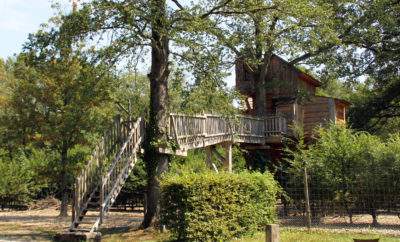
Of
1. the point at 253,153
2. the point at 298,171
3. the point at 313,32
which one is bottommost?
the point at 298,171

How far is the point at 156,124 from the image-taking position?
20.0m

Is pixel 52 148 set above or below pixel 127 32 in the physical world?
below

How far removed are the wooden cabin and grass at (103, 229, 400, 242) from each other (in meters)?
12.5

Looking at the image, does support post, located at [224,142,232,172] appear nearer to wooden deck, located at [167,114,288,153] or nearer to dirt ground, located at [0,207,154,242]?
wooden deck, located at [167,114,288,153]

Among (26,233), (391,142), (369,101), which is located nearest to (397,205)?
(391,142)

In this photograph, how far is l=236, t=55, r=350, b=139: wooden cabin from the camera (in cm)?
3028

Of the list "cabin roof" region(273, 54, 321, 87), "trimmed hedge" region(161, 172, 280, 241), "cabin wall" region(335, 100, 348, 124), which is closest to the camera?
"trimmed hedge" region(161, 172, 280, 241)

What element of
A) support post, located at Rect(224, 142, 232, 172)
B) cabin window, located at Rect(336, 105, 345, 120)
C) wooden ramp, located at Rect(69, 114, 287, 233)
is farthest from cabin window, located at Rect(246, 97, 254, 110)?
wooden ramp, located at Rect(69, 114, 287, 233)

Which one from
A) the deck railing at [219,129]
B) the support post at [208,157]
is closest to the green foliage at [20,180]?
the support post at [208,157]

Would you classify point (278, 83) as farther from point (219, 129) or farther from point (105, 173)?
point (105, 173)

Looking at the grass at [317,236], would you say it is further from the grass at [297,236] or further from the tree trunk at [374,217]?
the tree trunk at [374,217]

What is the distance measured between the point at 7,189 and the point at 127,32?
18.9 meters

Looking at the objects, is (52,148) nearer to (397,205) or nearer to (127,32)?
(127,32)

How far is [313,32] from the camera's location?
24.6 m
